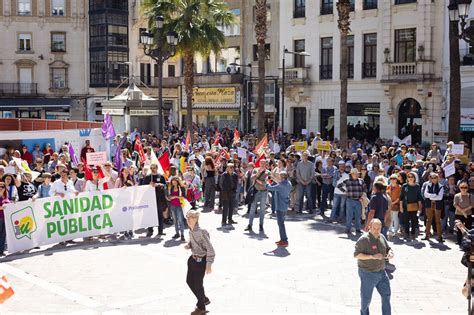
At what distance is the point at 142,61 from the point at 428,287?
48.2m

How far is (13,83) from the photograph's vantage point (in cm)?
5425

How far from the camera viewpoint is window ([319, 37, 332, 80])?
126 ft

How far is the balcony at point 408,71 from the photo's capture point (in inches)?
1316

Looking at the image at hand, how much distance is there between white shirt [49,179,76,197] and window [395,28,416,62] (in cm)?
2404

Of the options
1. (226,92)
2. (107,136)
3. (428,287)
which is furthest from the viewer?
(226,92)

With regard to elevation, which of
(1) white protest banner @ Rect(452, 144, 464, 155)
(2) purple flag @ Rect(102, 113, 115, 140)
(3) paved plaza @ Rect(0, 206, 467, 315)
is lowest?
(3) paved plaza @ Rect(0, 206, 467, 315)

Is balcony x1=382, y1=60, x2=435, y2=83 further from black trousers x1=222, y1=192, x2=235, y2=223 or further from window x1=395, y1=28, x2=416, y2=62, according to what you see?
black trousers x1=222, y1=192, x2=235, y2=223

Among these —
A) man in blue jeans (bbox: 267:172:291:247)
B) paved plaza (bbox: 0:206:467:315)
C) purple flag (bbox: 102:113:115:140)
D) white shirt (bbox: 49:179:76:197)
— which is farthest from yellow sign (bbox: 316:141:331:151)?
white shirt (bbox: 49:179:76:197)


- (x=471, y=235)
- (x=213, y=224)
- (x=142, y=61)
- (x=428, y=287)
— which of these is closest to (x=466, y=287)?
(x=471, y=235)

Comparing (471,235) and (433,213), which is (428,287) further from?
(433,213)

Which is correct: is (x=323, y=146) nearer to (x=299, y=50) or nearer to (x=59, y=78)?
(x=299, y=50)

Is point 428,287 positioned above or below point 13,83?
below

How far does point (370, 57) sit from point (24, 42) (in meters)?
31.6

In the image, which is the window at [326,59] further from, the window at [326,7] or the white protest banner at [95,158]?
the white protest banner at [95,158]
